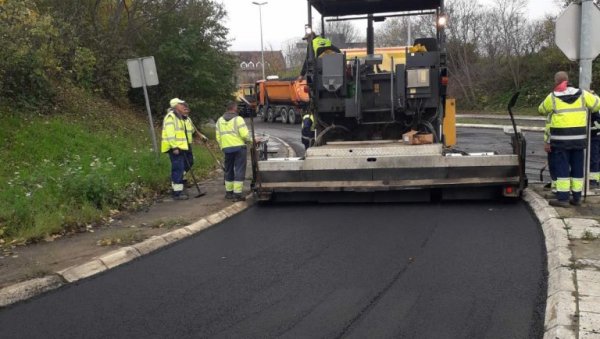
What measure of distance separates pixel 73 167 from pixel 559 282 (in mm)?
7945

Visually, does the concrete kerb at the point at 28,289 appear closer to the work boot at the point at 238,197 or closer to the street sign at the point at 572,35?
the work boot at the point at 238,197

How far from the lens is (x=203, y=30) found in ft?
65.7

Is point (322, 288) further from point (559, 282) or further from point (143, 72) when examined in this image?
point (143, 72)

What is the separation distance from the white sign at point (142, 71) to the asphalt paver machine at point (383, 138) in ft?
11.7

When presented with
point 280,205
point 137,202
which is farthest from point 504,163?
point 137,202

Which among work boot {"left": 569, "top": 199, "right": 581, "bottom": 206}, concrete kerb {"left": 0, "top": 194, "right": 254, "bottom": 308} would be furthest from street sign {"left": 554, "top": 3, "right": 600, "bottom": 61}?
concrete kerb {"left": 0, "top": 194, "right": 254, "bottom": 308}

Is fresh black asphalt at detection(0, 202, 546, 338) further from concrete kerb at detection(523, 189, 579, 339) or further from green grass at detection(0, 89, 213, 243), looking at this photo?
green grass at detection(0, 89, 213, 243)

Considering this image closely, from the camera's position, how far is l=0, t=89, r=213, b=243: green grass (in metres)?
7.39

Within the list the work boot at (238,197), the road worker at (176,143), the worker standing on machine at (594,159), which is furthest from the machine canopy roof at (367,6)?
the work boot at (238,197)

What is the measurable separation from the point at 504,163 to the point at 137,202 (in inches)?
219

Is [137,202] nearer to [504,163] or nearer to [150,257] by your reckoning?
[150,257]

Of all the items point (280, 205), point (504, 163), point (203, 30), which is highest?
point (203, 30)

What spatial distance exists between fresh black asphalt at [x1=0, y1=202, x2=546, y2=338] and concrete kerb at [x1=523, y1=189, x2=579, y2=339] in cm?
10

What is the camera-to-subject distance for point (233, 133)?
9.53m
